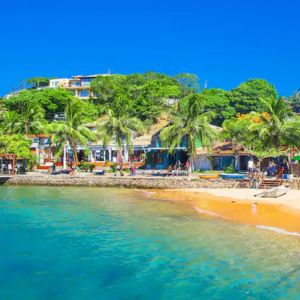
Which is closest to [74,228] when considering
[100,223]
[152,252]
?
[100,223]

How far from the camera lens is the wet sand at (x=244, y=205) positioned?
22.0 m

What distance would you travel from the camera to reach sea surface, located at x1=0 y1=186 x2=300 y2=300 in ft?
41.0

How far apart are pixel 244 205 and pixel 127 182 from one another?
54.2 feet

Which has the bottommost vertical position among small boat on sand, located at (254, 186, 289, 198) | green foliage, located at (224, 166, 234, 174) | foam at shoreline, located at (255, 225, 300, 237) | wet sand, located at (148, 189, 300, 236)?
foam at shoreline, located at (255, 225, 300, 237)

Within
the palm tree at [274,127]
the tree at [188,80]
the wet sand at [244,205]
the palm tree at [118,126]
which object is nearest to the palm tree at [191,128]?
the palm tree at [274,127]

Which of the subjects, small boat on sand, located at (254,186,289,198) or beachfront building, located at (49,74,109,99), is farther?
→ beachfront building, located at (49,74,109,99)

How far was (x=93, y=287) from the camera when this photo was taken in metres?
12.8

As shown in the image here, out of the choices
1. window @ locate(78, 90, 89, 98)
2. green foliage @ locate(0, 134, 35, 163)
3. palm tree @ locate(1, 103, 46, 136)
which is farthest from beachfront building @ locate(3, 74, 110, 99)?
green foliage @ locate(0, 134, 35, 163)

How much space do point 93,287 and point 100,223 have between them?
1002 cm

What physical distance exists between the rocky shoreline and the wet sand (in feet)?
4.85

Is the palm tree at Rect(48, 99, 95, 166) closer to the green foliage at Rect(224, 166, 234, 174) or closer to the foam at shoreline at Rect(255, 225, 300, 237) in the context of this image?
the green foliage at Rect(224, 166, 234, 174)

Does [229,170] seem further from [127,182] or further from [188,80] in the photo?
[188,80]

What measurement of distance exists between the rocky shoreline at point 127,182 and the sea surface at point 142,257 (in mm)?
12224

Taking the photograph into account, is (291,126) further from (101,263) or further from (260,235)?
(101,263)
